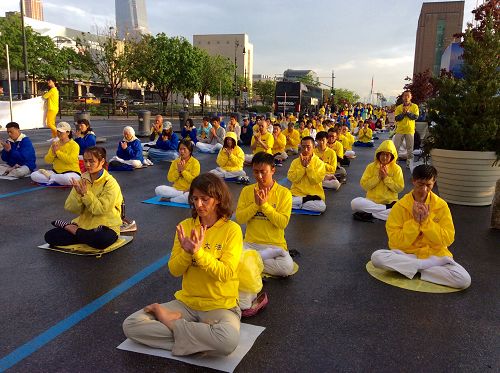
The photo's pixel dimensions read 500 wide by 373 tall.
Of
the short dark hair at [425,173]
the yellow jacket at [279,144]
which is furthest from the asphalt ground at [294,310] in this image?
the yellow jacket at [279,144]

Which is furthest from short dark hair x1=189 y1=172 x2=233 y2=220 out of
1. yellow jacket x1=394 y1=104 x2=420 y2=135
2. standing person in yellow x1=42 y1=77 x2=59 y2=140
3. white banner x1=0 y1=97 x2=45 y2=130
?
white banner x1=0 y1=97 x2=45 y2=130

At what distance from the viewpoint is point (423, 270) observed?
14.8ft

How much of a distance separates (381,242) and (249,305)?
9.35ft

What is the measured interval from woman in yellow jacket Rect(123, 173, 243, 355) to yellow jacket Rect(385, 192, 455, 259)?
2.09 metres

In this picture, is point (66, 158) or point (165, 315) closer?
point (165, 315)

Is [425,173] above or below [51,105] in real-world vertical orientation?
below

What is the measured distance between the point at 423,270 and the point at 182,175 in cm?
462

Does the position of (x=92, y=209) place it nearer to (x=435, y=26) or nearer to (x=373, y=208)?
(x=373, y=208)

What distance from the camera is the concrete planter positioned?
7.88 m

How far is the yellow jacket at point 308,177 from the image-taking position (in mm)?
7367

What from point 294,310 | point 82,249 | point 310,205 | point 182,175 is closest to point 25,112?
point 182,175

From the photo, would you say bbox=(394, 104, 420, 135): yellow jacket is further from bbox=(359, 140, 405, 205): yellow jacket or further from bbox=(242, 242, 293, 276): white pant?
bbox=(242, 242, 293, 276): white pant

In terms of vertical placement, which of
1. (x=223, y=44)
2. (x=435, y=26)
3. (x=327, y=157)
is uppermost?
(x=223, y=44)

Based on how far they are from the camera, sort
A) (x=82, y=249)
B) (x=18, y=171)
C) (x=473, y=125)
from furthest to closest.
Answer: (x=18, y=171) → (x=473, y=125) → (x=82, y=249)
